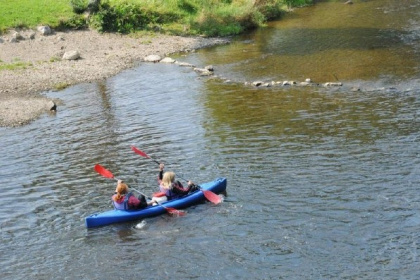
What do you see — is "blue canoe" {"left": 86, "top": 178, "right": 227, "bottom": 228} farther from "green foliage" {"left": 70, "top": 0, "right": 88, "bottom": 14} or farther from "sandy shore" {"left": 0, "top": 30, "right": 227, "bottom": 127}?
"green foliage" {"left": 70, "top": 0, "right": 88, "bottom": 14}

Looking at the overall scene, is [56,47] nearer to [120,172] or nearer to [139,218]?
[120,172]

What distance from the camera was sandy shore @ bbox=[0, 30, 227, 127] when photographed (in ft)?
95.6

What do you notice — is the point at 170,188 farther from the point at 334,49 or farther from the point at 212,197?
the point at 334,49

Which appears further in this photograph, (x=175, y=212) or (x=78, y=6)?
(x=78, y=6)

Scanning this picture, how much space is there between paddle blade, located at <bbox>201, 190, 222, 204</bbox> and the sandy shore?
490 inches

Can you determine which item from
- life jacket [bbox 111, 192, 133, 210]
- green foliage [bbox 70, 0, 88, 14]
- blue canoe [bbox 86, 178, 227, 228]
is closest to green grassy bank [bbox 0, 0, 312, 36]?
green foliage [bbox 70, 0, 88, 14]

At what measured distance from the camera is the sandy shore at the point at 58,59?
29.1 metres

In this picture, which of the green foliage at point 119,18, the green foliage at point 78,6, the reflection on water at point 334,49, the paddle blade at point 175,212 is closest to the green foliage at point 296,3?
the reflection on water at point 334,49

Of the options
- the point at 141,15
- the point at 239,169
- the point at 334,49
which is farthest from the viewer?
the point at 141,15

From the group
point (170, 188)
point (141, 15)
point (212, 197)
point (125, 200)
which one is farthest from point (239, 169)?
point (141, 15)

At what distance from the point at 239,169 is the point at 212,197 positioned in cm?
240

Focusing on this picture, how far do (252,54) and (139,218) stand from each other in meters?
20.5

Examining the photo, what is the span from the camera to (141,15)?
42469mm

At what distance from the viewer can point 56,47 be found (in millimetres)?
37094
